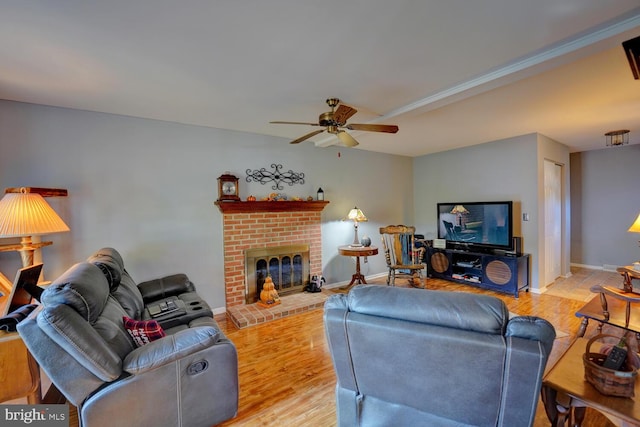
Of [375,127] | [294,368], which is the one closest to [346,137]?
[375,127]

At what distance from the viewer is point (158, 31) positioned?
1599mm

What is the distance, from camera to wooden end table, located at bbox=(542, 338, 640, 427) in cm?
114

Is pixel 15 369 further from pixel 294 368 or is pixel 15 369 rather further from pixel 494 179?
pixel 494 179

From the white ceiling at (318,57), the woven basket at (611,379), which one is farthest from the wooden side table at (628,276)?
the woven basket at (611,379)

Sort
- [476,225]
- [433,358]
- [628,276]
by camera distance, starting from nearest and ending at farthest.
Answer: [433,358] < [628,276] < [476,225]

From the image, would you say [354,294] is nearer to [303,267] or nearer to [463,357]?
[463,357]

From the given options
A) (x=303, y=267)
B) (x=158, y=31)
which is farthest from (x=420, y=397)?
(x=303, y=267)

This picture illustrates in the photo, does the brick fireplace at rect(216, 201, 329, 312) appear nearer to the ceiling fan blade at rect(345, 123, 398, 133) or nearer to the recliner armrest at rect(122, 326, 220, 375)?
the ceiling fan blade at rect(345, 123, 398, 133)

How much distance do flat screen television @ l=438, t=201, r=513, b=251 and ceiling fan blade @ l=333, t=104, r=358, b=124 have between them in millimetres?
3207

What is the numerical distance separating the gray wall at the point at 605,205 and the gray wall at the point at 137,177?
222 inches

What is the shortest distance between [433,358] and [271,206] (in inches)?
118

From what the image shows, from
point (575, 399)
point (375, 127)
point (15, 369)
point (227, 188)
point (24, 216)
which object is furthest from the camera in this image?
point (227, 188)

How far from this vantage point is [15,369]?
1.48m

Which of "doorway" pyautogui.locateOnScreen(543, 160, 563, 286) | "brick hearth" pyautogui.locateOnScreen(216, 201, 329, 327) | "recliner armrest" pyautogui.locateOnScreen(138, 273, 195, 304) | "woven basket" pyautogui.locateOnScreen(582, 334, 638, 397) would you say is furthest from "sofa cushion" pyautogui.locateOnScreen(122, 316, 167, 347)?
"doorway" pyautogui.locateOnScreen(543, 160, 563, 286)
